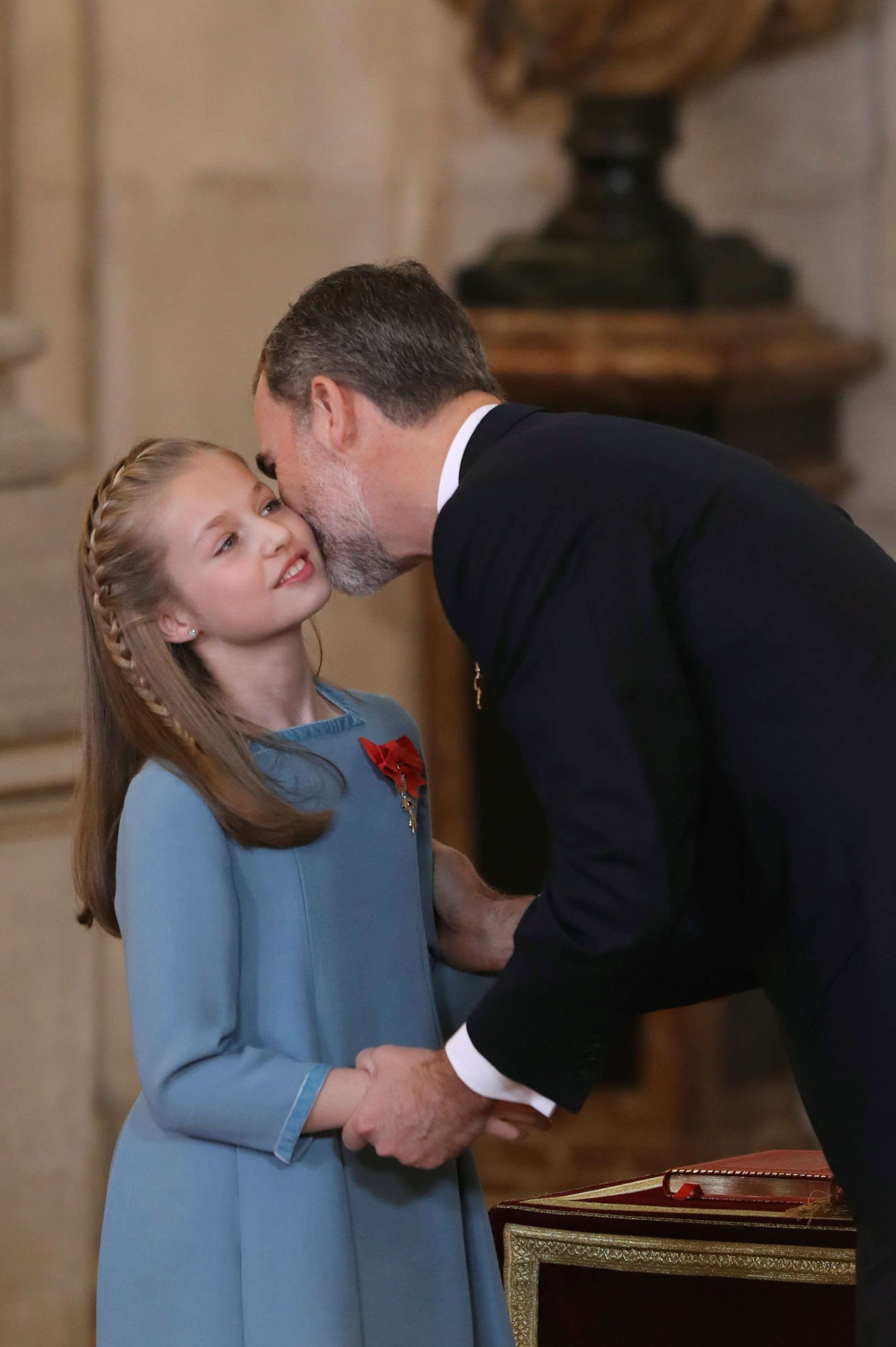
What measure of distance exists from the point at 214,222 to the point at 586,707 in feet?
9.68

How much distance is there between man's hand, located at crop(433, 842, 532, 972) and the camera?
7.63 feet

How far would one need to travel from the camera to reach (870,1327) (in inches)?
73.1

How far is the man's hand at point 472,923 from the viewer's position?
2.33 metres

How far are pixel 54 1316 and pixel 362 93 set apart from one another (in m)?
3.24

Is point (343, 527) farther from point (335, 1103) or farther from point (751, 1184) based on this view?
point (751, 1184)

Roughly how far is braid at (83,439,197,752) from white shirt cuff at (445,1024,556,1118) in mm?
519

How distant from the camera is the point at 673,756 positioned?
1.85 m

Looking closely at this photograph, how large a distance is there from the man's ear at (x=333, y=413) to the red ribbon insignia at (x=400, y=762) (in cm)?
38

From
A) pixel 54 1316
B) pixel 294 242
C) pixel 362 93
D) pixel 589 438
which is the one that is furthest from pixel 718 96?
pixel 54 1316

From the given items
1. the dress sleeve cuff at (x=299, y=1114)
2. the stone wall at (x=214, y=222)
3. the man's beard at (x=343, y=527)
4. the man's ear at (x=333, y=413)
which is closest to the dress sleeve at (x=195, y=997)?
the dress sleeve cuff at (x=299, y=1114)

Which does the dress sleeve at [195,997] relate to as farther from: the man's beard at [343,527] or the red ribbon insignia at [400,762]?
the man's beard at [343,527]

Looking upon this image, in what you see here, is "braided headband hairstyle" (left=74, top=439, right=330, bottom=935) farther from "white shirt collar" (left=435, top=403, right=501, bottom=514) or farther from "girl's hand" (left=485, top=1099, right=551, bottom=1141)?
"girl's hand" (left=485, top=1099, right=551, bottom=1141)

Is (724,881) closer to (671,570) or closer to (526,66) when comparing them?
(671,570)

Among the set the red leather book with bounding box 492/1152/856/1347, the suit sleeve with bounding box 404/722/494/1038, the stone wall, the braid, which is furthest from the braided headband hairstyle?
the stone wall
